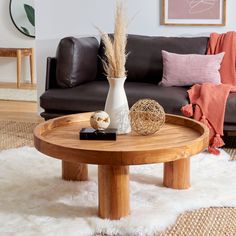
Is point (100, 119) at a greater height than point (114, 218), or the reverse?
point (100, 119)

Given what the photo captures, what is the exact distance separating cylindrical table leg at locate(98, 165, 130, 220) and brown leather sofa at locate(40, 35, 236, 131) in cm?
130

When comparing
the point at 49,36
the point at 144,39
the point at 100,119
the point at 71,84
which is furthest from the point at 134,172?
the point at 49,36

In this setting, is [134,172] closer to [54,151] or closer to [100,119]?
[100,119]

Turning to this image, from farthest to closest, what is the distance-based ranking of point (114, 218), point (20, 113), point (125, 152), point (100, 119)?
point (20, 113), point (100, 119), point (114, 218), point (125, 152)

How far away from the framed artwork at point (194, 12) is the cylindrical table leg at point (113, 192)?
2446 millimetres

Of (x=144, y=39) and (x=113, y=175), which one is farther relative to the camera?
(x=144, y=39)

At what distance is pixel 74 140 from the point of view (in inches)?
97.2

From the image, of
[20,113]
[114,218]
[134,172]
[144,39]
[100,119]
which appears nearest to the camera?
[114,218]

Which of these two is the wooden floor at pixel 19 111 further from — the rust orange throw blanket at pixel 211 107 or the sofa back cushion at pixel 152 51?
the rust orange throw blanket at pixel 211 107

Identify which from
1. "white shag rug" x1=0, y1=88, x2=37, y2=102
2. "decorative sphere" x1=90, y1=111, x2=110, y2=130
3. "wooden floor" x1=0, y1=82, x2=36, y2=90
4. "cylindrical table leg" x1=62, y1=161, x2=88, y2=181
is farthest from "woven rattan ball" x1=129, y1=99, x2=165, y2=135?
"wooden floor" x1=0, y1=82, x2=36, y2=90

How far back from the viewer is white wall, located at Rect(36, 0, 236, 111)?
447 cm

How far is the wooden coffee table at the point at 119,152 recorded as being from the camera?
220 cm

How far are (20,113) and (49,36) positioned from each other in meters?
0.90

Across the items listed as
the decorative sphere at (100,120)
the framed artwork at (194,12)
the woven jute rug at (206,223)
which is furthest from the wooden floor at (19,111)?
the woven jute rug at (206,223)
